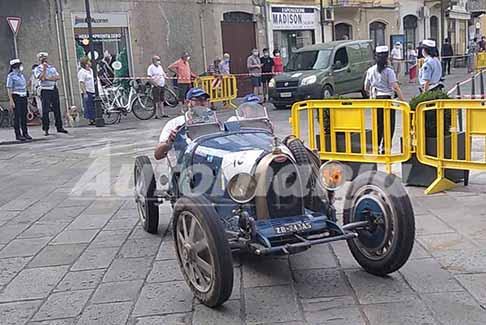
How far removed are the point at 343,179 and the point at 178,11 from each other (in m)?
18.3

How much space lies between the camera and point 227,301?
4391mm

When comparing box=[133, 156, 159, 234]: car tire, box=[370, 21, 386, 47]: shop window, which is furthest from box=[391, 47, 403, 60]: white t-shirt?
box=[133, 156, 159, 234]: car tire

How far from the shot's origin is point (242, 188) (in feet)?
14.9

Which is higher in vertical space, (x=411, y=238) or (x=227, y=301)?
(x=411, y=238)

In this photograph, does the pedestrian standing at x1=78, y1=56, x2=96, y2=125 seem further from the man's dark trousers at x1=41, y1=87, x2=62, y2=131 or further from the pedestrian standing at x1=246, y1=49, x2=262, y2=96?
the pedestrian standing at x1=246, y1=49, x2=262, y2=96

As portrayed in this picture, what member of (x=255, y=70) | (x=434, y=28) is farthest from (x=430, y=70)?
(x=434, y=28)

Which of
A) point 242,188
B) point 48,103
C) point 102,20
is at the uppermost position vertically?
point 102,20

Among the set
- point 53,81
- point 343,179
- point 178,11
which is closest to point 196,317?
point 343,179

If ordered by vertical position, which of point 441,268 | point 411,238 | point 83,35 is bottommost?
point 441,268

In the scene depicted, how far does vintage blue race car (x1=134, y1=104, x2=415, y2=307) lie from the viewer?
4.25 metres

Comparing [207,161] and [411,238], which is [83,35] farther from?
[411,238]

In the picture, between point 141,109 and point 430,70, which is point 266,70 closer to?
point 141,109

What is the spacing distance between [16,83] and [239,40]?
1209 cm

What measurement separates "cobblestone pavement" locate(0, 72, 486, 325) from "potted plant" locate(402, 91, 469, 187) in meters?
0.19
